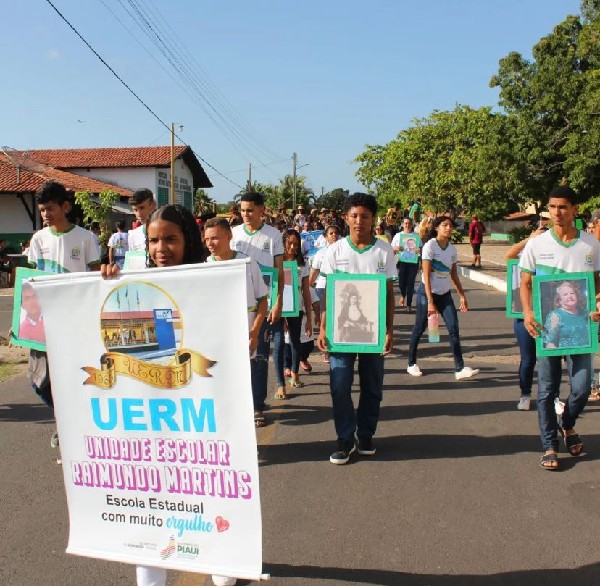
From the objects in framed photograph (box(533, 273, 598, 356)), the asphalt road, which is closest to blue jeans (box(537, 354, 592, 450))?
framed photograph (box(533, 273, 598, 356))

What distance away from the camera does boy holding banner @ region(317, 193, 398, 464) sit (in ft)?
17.3

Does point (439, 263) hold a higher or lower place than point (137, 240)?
lower

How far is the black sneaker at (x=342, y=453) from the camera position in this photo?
208 inches

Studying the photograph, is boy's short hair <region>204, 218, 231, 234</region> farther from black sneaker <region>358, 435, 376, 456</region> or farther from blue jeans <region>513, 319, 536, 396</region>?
blue jeans <region>513, 319, 536, 396</region>

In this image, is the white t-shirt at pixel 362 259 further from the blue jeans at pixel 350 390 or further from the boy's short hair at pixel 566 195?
the boy's short hair at pixel 566 195

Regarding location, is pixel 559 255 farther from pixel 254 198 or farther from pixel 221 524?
pixel 221 524

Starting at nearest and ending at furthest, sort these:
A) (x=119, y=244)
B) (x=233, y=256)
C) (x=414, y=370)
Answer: (x=233, y=256) → (x=414, y=370) → (x=119, y=244)

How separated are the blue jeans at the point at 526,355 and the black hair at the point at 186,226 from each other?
13.1 feet

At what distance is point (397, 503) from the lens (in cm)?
454

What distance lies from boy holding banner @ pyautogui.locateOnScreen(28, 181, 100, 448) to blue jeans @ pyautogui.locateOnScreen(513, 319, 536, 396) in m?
3.76

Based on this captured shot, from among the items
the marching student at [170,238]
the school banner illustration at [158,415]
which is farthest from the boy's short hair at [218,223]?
the school banner illustration at [158,415]

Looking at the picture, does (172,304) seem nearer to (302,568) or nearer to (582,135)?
(302,568)

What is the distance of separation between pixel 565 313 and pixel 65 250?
365 cm

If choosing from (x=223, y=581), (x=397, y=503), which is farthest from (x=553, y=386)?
(x=223, y=581)
